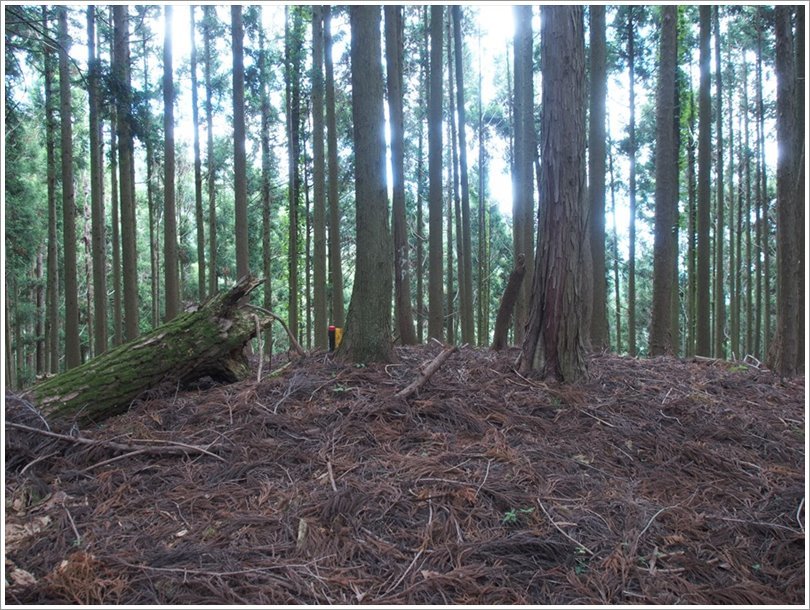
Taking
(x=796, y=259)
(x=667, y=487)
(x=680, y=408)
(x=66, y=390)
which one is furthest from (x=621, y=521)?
(x=796, y=259)

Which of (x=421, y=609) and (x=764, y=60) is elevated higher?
(x=764, y=60)

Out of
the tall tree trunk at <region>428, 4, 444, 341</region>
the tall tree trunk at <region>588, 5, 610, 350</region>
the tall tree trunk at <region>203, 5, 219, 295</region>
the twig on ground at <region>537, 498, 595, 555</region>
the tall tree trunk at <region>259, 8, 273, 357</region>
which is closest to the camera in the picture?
the twig on ground at <region>537, 498, 595, 555</region>

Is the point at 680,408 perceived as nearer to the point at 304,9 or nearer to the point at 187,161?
the point at 304,9

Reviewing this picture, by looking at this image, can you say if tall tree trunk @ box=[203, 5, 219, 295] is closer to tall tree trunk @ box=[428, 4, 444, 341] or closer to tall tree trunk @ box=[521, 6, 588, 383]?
tall tree trunk @ box=[428, 4, 444, 341]

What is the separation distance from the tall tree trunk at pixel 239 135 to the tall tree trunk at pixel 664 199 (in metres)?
8.02

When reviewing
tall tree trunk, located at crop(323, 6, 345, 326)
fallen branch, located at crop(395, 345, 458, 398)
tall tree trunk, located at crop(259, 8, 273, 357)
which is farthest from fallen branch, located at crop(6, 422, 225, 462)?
tall tree trunk, located at crop(259, 8, 273, 357)

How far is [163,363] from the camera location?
15.6ft

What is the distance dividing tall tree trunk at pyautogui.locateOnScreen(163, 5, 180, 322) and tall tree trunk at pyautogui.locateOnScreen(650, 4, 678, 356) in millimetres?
9324

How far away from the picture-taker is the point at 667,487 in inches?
129

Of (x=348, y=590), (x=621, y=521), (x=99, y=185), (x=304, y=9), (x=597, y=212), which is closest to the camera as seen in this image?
(x=348, y=590)

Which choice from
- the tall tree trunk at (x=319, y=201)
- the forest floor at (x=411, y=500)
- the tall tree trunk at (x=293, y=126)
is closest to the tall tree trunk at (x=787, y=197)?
the forest floor at (x=411, y=500)

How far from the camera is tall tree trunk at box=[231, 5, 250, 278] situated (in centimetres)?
1053

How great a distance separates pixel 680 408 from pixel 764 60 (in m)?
19.3

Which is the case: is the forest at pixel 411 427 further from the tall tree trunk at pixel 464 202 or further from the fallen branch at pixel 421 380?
the tall tree trunk at pixel 464 202
